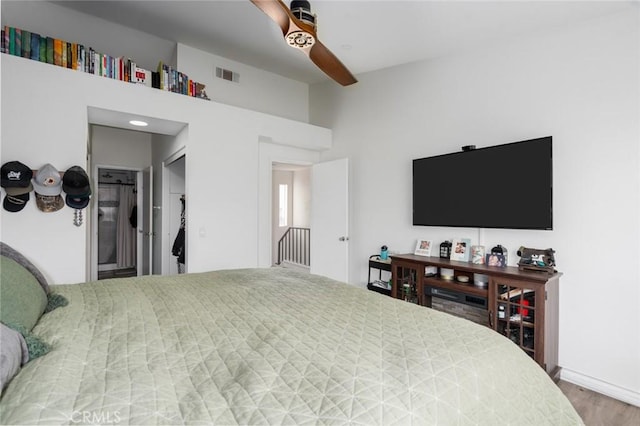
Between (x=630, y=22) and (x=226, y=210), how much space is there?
3.68 m

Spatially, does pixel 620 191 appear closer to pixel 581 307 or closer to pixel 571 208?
pixel 571 208

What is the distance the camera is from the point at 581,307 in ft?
8.03

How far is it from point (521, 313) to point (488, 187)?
3.52 feet

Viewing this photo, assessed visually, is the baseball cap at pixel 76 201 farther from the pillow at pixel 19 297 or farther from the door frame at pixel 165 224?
the door frame at pixel 165 224

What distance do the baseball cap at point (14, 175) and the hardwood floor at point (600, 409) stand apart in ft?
13.6

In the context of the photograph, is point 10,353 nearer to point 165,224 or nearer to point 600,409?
point 600,409

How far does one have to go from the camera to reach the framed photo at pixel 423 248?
11.0 ft

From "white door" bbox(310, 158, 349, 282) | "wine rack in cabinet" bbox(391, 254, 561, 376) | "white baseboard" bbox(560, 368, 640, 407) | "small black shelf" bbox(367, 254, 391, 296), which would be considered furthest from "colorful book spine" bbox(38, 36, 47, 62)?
"white baseboard" bbox(560, 368, 640, 407)

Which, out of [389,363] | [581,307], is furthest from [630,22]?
[389,363]

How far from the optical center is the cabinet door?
2.27m

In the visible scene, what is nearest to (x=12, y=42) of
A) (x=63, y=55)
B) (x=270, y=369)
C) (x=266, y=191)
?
(x=63, y=55)

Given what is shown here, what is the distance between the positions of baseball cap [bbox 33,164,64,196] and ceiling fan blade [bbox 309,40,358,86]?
2.17 m

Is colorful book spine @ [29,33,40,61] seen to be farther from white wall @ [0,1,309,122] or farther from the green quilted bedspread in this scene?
the green quilted bedspread

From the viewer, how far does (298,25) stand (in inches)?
65.5
